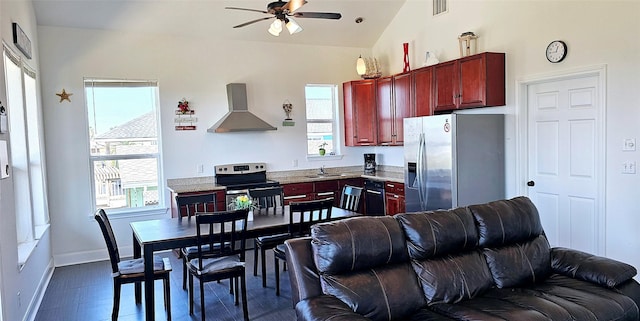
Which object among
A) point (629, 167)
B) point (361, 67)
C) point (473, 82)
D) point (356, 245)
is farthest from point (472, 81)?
point (356, 245)

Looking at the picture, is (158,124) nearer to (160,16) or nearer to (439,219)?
(160,16)

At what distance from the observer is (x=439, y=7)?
19.7 feet

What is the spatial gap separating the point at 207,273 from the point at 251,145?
10.9 ft

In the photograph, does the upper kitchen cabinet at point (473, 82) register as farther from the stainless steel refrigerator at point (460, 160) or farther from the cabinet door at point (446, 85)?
the stainless steel refrigerator at point (460, 160)

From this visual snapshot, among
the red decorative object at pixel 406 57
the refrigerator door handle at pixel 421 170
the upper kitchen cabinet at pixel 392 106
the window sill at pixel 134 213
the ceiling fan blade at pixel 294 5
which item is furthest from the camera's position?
the red decorative object at pixel 406 57

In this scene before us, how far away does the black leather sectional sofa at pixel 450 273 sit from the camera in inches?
100

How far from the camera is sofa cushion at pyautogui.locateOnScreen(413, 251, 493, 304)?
2770 millimetres

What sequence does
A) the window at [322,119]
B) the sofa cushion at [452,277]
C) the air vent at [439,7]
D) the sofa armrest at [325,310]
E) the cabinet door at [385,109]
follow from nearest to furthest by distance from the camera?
the sofa armrest at [325,310], the sofa cushion at [452,277], the air vent at [439,7], the cabinet door at [385,109], the window at [322,119]

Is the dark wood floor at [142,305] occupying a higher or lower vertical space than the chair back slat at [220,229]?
lower

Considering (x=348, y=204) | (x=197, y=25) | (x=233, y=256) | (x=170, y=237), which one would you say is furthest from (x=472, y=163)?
(x=197, y=25)

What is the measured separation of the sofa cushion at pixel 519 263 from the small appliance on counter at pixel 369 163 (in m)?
→ 4.03

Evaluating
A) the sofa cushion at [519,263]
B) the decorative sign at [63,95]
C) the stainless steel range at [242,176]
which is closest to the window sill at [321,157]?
the stainless steel range at [242,176]

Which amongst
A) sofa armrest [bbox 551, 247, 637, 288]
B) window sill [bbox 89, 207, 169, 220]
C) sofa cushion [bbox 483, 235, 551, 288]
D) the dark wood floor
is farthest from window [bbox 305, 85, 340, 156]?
sofa armrest [bbox 551, 247, 637, 288]

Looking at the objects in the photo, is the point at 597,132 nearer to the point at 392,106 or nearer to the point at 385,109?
the point at 392,106
